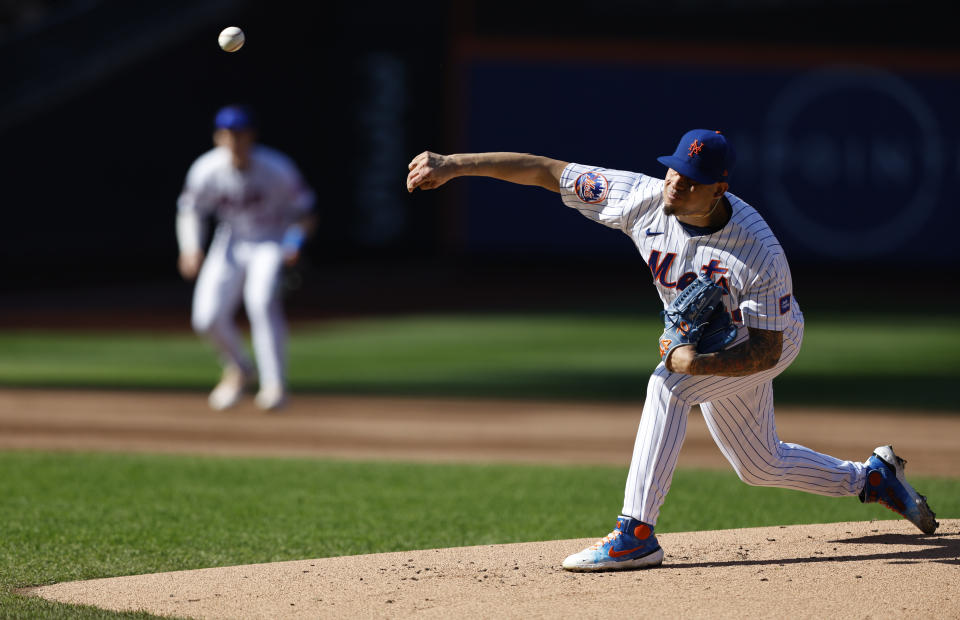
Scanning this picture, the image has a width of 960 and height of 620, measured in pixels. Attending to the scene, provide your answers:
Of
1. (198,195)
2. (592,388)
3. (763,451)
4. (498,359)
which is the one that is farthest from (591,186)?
(498,359)

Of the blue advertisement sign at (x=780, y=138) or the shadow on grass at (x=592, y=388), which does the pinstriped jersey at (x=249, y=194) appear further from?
the blue advertisement sign at (x=780, y=138)

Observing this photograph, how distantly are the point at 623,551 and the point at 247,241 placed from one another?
5790mm

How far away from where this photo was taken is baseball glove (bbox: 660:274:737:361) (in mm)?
4699

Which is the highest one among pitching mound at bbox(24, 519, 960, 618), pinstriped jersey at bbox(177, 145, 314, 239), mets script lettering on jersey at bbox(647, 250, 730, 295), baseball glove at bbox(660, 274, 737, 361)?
pinstriped jersey at bbox(177, 145, 314, 239)

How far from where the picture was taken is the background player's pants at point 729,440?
16.0 ft

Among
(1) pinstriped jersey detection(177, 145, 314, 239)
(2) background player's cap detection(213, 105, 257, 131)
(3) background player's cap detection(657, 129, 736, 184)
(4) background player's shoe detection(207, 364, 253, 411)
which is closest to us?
(3) background player's cap detection(657, 129, 736, 184)

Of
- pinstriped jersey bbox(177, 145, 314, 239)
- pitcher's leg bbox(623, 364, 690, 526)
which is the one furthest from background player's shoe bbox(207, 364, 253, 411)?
pitcher's leg bbox(623, 364, 690, 526)

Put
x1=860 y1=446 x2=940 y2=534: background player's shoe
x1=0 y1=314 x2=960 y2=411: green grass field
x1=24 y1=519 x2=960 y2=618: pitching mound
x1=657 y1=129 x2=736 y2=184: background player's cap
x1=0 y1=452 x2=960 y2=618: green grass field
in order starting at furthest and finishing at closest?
x1=0 y1=314 x2=960 y2=411: green grass field
x1=0 y1=452 x2=960 y2=618: green grass field
x1=860 y1=446 x2=940 y2=534: background player's shoe
x1=657 y1=129 x2=736 y2=184: background player's cap
x1=24 y1=519 x2=960 y2=618: pitching mound

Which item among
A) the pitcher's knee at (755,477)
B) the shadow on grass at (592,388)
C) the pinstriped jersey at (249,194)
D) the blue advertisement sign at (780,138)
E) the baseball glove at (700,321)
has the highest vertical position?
the blue advertisement sign at (780,138)

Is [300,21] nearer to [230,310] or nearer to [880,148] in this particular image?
[880,148]

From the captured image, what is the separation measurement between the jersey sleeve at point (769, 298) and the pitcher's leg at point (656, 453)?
0.36m

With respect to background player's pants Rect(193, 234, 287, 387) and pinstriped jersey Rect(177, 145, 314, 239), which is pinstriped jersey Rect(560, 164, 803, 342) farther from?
pinstriped jersey Rect(177, 145, 314, 239)

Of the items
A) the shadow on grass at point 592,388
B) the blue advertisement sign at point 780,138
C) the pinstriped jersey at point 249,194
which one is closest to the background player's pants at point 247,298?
the pinstriped jersey at point 249,194

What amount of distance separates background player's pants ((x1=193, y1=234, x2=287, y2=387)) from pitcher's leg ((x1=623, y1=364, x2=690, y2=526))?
5.27 metres
